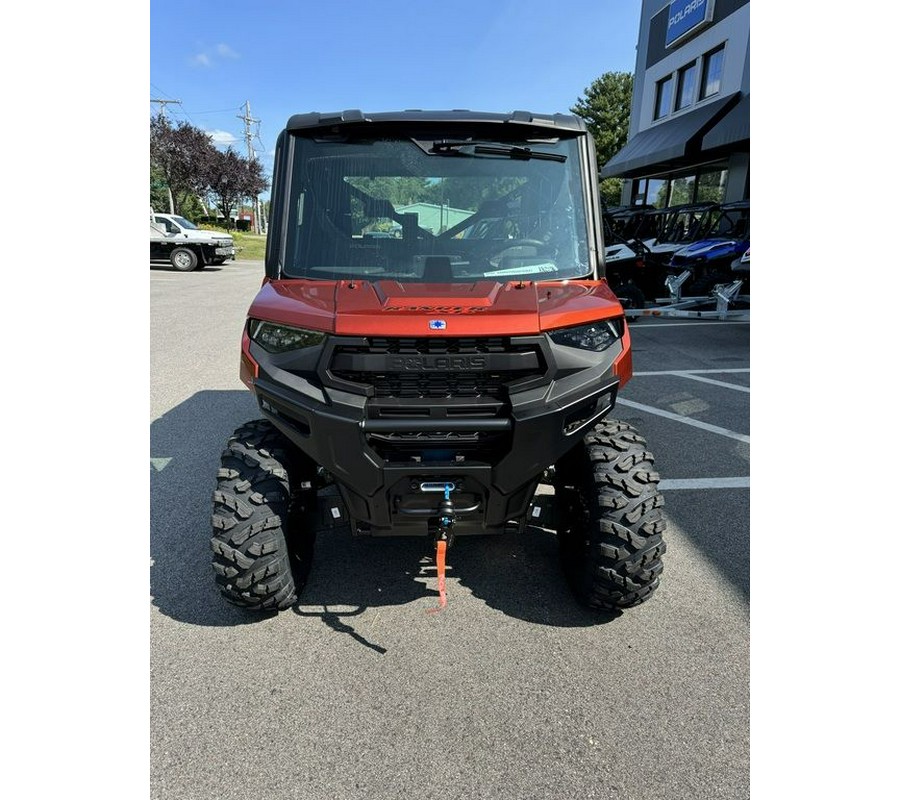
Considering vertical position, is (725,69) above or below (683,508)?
above

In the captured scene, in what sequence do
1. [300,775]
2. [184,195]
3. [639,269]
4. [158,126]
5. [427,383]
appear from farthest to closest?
[184,195]
[158,126]
[639,269]
[427,383]
[300,775]

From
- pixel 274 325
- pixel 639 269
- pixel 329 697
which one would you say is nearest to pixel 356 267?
pixel 274 325

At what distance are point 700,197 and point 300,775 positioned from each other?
2361 cm

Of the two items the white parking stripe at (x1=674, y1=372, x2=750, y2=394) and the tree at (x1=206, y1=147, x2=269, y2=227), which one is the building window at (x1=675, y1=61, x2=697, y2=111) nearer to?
the white parking stripe at (x1=674, y1=372, x2=750, y2=394)

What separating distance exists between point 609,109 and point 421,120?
50.8m

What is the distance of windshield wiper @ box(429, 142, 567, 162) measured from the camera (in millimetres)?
2725

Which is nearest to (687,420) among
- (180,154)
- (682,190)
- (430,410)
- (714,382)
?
(714,382)

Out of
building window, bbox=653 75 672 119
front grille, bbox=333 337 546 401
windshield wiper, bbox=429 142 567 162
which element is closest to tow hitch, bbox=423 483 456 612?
front grille, bbox=333 337 546 401

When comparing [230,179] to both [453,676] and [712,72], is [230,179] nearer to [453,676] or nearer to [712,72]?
[712,72]

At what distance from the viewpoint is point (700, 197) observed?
21594mm

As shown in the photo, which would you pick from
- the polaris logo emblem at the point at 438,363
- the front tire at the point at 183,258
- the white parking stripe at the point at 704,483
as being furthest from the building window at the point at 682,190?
the polaris logo emblem at the point at 438,363

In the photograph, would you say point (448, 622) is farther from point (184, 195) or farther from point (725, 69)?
point (184, 195)

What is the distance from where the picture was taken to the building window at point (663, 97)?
2403cm

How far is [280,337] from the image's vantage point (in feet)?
7.87
